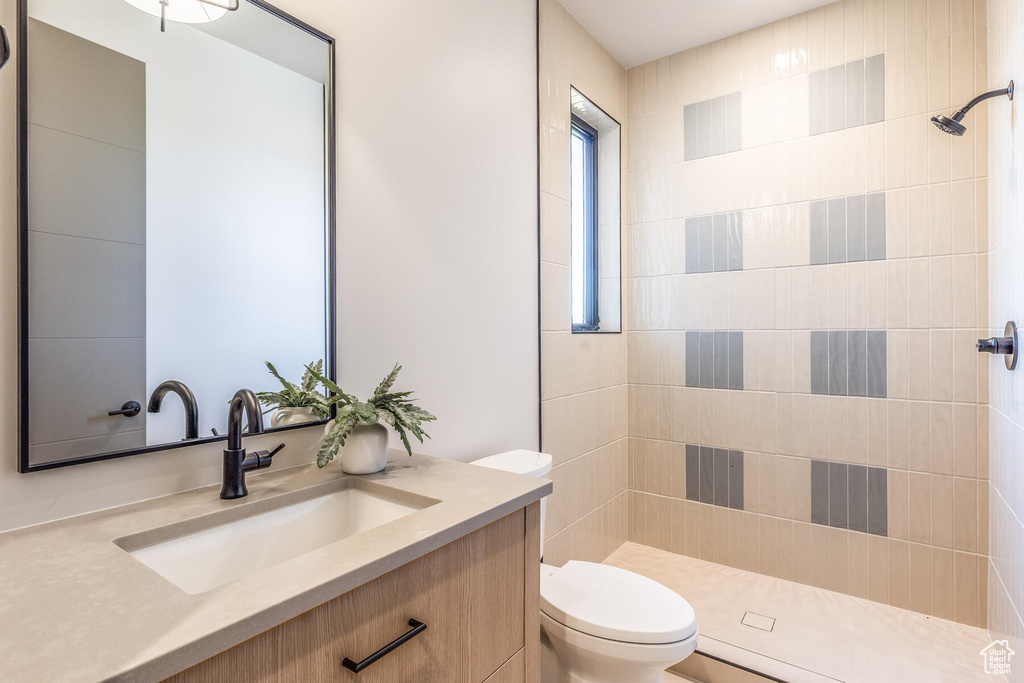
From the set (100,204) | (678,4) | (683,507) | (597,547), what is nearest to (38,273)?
(100,204)

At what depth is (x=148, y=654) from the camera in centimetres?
48

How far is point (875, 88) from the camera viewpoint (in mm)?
2062

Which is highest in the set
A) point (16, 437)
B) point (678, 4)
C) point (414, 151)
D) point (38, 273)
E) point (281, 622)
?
point (678, 4)

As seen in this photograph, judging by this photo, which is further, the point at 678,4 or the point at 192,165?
the point at 678,4

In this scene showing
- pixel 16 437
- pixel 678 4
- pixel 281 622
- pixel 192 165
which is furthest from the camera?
pixel 678 4

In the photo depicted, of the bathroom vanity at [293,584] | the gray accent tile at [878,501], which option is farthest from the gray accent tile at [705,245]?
the bathroom vanity at [293,584]

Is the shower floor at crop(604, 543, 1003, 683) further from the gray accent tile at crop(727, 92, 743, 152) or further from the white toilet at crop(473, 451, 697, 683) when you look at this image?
the gray accent tile at crop(727, 92, 743, 152)

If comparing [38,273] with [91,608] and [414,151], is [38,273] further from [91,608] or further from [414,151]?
[414,151]

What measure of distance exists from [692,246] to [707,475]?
110cm

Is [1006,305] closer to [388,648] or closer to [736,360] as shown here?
[736,360]

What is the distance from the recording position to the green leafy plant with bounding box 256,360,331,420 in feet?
3.66

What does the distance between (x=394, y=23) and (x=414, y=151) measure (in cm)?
33

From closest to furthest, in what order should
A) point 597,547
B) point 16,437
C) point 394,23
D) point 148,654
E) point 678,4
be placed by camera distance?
1. point 148,654
2. point 16,437
3. point 394,23
4. point 678,4
5. point 597,547

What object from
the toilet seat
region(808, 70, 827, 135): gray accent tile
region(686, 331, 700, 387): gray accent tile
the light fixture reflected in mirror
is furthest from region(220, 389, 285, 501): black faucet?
region(808, 70, 827, 135): gray accent tile
